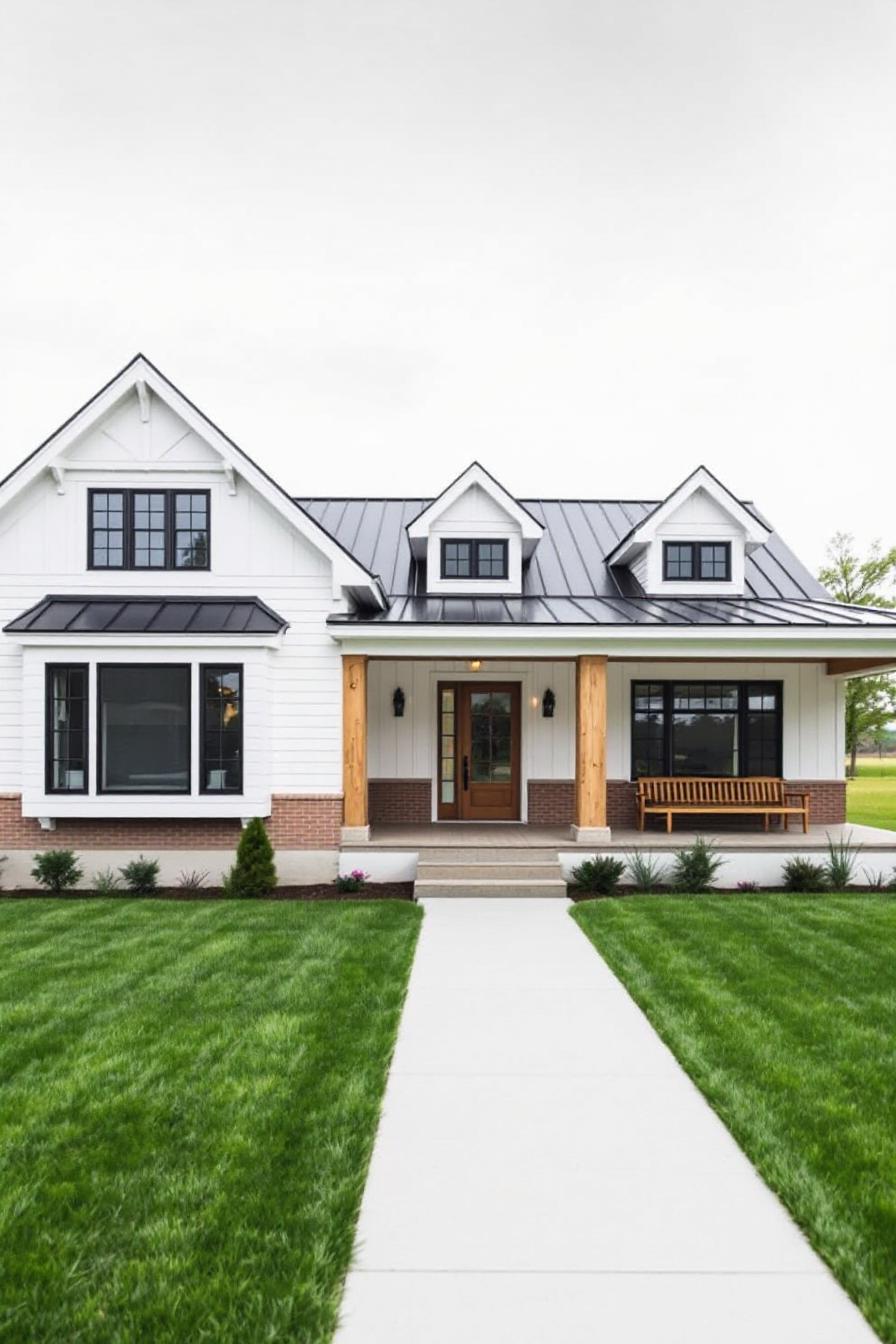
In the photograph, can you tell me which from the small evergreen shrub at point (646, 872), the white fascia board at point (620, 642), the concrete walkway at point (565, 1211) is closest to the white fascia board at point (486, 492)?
the white fascia board at point (620, 642)

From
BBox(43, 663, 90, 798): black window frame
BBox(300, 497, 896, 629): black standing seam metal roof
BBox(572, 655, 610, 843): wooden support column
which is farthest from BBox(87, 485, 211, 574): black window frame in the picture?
BBox(572, 655, 610, 843): wooden support column

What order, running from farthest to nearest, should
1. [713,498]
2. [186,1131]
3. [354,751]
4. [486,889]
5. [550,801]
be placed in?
[713,498] < [550,801] < [354,751] < [486,889] < [186,1131]

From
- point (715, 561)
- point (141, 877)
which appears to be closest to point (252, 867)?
point (141, 877)

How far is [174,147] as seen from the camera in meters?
20.2

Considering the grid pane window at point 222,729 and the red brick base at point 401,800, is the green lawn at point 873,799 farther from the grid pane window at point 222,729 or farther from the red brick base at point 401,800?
the grid pane window at point 222,729

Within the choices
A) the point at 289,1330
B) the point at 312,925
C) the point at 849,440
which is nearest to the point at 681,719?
the point at 312,925

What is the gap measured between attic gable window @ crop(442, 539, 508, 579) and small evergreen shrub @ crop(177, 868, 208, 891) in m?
6.81

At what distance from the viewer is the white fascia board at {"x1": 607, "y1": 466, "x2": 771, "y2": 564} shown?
1344 centimetres

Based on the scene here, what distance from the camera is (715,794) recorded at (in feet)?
42.1

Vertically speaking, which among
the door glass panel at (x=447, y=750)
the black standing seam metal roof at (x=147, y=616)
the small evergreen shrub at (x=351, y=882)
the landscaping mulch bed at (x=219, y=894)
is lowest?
the landscaping mulch bed at (x=219, y=894)

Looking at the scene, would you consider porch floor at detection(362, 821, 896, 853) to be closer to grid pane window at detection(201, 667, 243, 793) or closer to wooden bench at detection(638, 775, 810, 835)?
wooden bench at detection(638, 775, 810, 835)

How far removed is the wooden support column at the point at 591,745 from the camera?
11.3m

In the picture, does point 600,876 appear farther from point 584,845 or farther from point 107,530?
point 107,530

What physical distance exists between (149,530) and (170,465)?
1088 mm
